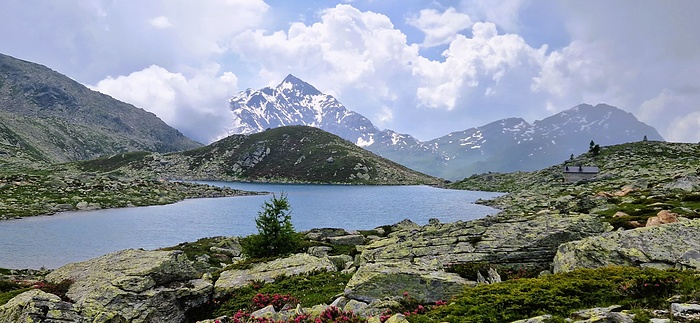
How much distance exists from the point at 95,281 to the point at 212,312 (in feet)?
21.4

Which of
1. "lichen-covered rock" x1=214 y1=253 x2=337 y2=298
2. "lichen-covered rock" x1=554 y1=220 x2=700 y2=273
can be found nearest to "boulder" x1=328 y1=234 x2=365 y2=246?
"lichen-covered rock" x1=214 y1=253 x2=337 y2=298

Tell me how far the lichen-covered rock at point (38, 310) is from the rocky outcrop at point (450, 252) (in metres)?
12.8

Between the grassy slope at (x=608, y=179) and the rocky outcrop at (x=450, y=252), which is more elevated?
the grassy slope at (x=608, y=179)

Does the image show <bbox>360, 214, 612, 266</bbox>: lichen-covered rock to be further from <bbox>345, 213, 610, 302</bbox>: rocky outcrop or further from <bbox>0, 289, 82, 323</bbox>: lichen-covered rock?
<bbox>0, 289, 82, 323</bbox>: lichen-covered rock

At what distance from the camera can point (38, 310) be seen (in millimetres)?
14836

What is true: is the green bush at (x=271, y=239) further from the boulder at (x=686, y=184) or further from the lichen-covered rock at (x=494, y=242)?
the boulder at (x=686, y=184)

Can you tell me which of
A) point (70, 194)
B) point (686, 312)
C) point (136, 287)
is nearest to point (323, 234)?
point (136, 287)

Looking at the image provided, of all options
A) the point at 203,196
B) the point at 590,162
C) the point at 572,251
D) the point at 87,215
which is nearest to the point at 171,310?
the point at 572,251

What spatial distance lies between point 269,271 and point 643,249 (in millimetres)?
21524

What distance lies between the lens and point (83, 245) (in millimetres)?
54969

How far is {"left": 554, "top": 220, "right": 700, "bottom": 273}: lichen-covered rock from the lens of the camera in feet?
53.2

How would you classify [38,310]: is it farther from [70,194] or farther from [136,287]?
[70,194]

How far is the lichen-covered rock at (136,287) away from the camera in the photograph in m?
16.7

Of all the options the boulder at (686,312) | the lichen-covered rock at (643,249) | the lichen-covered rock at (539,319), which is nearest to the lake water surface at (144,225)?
the lichen-covered rock at (539,319)
